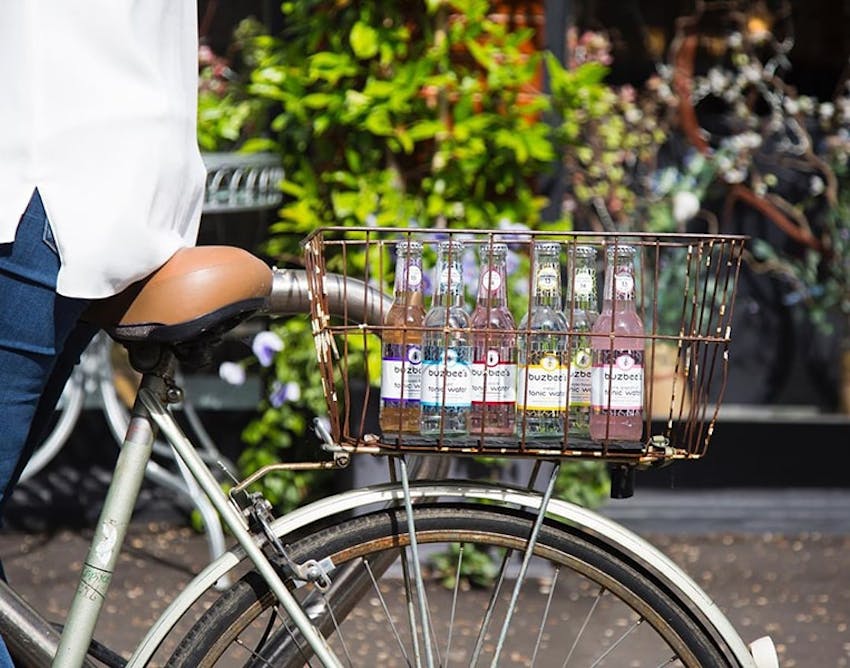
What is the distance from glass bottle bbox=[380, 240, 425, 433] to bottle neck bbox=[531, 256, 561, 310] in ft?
0.59

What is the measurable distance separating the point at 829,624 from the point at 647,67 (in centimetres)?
261

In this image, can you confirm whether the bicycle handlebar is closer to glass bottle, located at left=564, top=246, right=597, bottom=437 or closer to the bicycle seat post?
the bicycle seat post

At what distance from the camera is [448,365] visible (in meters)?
2.00

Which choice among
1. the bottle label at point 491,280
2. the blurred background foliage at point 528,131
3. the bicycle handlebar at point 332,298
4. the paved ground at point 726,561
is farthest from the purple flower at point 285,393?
the bottle label at point 491,280

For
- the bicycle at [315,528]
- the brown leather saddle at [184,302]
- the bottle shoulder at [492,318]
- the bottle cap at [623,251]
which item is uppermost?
the bottle cap at [623,251]

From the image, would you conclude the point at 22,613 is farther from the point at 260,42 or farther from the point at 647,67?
the point at 647,67

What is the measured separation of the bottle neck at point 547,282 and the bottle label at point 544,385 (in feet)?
0.36

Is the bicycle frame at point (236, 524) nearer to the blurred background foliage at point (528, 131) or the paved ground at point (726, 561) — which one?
the paved ground at point (726, 561)

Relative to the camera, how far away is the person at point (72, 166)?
195 centimetres

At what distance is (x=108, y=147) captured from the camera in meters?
1.97

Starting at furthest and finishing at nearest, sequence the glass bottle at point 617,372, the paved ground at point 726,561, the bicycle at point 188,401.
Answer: the bicycle at point 188,401, the paved ground at point 726,561, the glass bottle at point 617,372

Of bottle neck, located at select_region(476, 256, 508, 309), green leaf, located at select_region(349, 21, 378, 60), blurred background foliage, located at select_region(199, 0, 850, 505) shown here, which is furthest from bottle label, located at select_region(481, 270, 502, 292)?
green leaf, located at select_region(349, 21, 378, 60)

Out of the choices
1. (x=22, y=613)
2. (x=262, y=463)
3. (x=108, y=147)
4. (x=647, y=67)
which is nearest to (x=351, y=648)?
(x=262, y=463)

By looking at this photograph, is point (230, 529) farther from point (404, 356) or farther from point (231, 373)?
point (231, 373)
